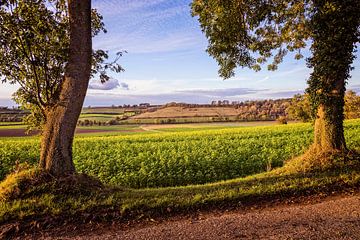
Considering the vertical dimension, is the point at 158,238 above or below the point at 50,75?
below

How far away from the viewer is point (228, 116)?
8475cm

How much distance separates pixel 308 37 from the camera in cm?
1678

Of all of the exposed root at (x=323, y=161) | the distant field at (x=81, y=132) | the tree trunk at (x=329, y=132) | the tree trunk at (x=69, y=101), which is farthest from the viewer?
the distant field at (x=81, y=132)

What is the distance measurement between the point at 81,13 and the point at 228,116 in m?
75.5

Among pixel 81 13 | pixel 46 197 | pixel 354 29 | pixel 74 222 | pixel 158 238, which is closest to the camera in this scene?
pixel 158 238

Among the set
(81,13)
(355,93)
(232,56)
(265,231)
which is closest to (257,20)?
(232,56)

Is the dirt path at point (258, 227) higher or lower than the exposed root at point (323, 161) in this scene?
lower

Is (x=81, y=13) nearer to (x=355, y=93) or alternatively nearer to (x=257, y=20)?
(x=257, y=20)

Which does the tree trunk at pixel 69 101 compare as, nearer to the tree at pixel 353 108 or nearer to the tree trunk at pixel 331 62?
the tree trunk at pixel 331 62

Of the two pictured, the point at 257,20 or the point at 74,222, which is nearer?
the point at 74,222


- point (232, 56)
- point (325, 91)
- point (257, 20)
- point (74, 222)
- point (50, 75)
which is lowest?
point (74, 222)

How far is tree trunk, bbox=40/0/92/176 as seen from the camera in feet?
35.8

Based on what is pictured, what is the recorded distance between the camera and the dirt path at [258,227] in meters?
6.85

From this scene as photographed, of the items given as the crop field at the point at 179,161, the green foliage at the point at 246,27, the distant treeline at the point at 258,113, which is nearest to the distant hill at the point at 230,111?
the distant treeline at the point at 258,113
